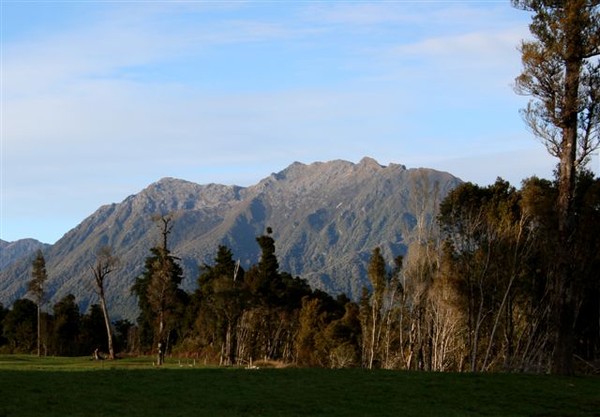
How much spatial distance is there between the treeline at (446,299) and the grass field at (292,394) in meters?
6.92

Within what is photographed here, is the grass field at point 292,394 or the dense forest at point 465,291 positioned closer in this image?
the grass field at point 292,394

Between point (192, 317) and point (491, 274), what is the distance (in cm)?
5197

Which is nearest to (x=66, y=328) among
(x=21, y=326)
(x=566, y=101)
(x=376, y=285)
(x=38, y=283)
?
(x=21, y=326)

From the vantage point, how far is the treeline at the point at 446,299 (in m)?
45.8

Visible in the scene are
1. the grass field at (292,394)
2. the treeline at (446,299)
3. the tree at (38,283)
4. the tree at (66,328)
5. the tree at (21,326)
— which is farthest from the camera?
the tree at (21,326)

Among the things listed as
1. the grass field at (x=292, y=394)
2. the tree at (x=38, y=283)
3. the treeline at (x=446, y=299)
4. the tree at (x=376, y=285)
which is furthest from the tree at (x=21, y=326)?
the grass field at (x=292, y=394)

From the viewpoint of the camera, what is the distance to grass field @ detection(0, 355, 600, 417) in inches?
810

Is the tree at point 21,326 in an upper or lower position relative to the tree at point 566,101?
lower

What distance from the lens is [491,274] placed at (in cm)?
5103

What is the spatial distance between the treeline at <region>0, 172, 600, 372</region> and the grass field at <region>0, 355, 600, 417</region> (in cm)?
692

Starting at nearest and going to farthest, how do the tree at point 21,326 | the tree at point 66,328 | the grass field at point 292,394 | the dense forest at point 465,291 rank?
the grass field at point 292,394 < the dense forest at point 465,291 < the tree at point 66,328 < the tree at point 21,326

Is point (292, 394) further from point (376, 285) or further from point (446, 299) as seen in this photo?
point (376, 285)

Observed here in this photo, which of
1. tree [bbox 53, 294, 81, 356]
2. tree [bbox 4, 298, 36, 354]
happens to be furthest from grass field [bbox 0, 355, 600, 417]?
tree [bbox 4, 298, 36, 354]

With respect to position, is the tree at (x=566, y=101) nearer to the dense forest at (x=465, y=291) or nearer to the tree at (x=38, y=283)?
the dense forest at (x=465, y=291)
